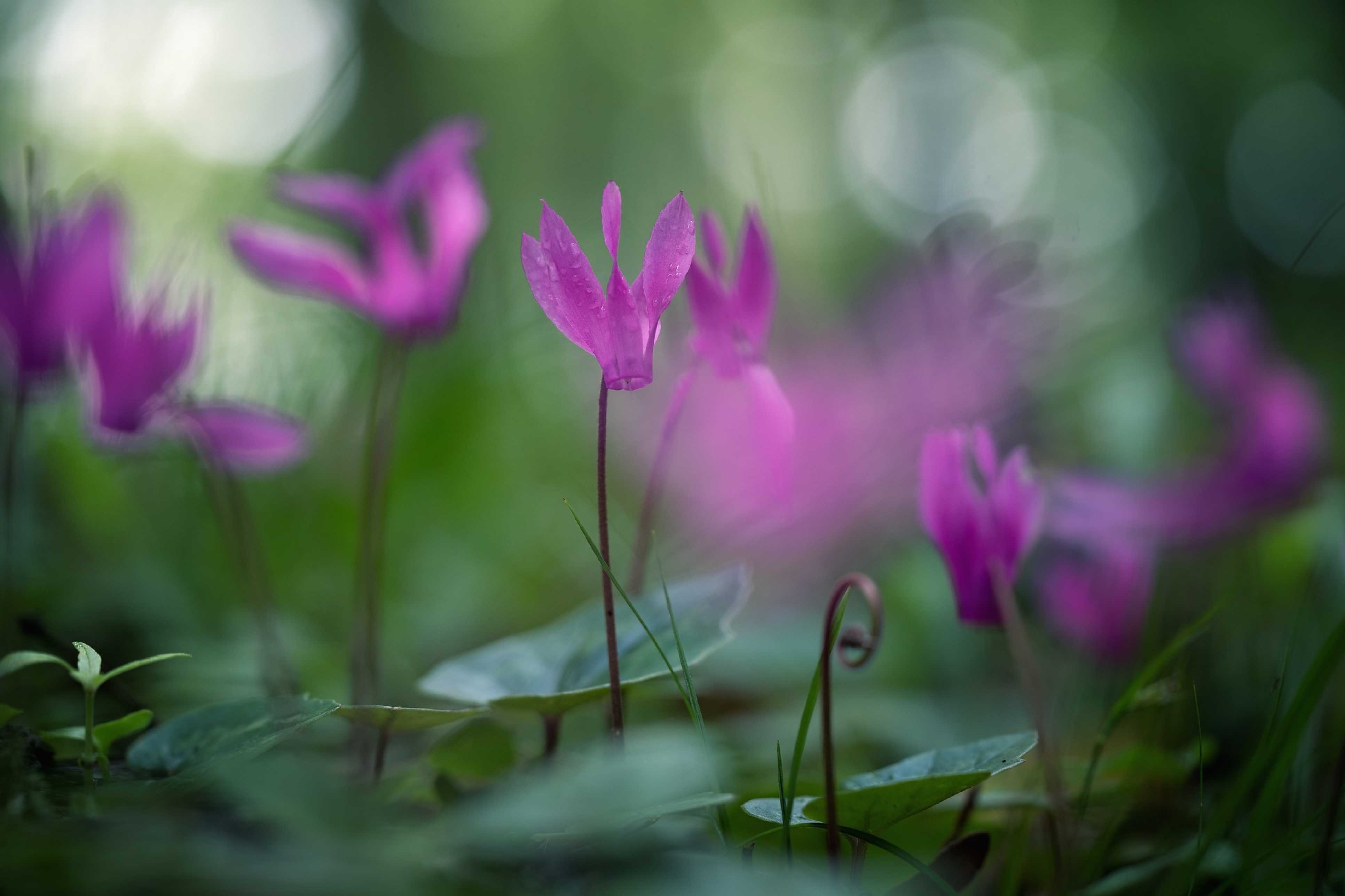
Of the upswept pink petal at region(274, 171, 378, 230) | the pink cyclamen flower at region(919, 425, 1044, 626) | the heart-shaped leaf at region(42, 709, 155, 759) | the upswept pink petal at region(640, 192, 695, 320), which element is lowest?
the heart-shaped leaf at region(42, 709, 155, 759)

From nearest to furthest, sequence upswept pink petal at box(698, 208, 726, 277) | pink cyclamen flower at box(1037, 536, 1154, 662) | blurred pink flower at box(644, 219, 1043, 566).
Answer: upswept pink petal at box(698, 208, 726, 277)
pink cyclamen flower at box(1037, 536, 1154, 662)
blurred pink flower at box(644, 219, 1043, 566)

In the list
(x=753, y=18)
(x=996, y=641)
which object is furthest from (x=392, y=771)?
(x=753, y=18)

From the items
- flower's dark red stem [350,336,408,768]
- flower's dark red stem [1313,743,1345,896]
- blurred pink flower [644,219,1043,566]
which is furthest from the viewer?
blurred pink flower [644,219,1043,566]

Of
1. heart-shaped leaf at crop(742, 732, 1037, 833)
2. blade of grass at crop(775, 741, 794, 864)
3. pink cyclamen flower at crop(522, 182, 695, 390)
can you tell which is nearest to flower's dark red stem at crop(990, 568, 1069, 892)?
heart-shaped leaf at crop(742, 732, 1037, 833)

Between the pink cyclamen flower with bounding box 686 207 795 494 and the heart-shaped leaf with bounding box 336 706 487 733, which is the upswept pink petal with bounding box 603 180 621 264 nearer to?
the pink cyclamen flower with bounding box 686 207 795 494

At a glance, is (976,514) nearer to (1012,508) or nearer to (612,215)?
(1012,508)

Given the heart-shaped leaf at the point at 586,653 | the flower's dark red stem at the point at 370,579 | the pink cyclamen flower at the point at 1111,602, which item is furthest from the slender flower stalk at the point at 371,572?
the pink cyclamen flower at the point at 1111,602

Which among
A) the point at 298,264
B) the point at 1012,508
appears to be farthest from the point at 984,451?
the point at 298,264
